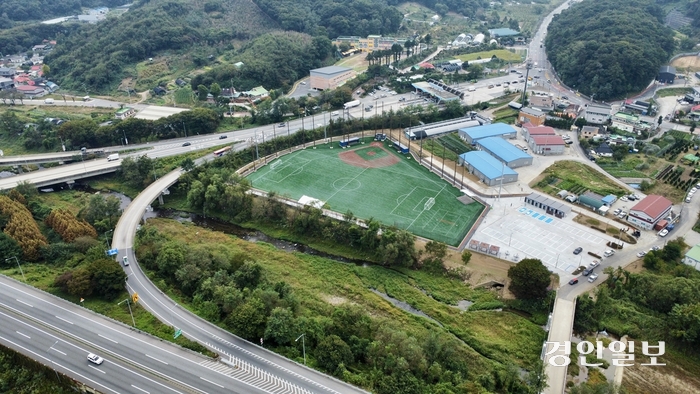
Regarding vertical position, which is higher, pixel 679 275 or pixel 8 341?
pixel 8 341

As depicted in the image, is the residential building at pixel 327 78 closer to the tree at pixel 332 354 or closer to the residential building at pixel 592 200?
the residential building at pixel 592 200

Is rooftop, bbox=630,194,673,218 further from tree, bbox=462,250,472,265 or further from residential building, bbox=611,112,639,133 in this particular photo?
residential building, bbox=611,112,639,133

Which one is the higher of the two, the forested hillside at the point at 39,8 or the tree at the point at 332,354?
the forested hillside at the point at 39,8

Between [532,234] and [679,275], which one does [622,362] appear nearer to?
[679,275]

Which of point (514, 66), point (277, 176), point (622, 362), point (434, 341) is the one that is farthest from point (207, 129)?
point (514, 66)

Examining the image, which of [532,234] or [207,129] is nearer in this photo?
[532,234]

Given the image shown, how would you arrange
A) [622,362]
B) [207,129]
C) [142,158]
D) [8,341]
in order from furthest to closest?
[207,129]
[142,158]
[622,362]
[8,341]

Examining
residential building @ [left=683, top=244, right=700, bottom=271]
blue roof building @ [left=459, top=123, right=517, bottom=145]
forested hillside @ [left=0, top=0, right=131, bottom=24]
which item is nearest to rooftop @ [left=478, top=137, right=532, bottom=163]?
blue roof building @ [left=459, top=123, right=517, bottom=145]

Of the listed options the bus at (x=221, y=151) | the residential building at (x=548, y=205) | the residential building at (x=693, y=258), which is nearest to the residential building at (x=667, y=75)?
the residential building at (x=548, y=205)
